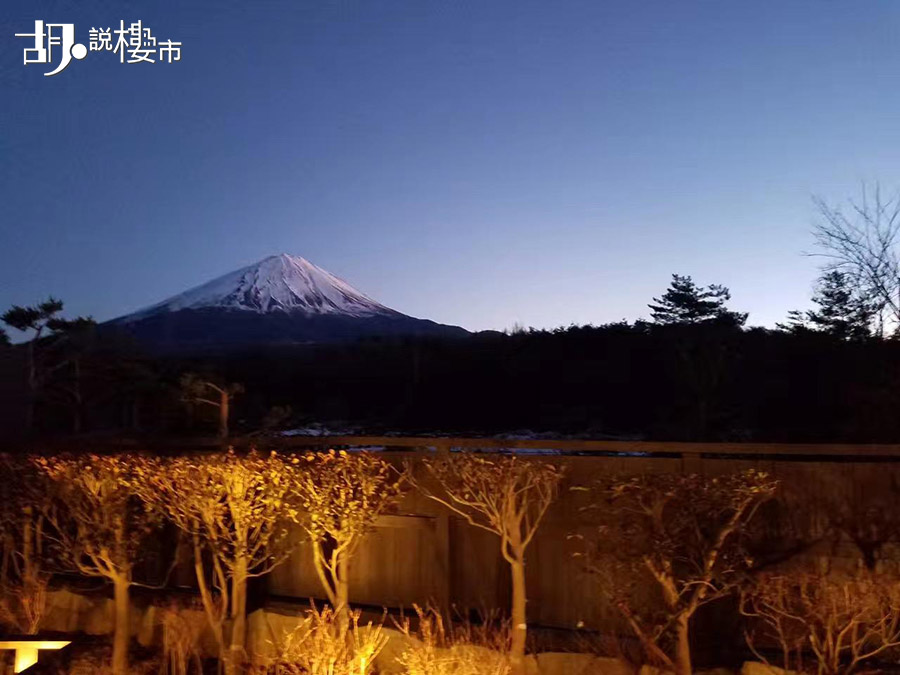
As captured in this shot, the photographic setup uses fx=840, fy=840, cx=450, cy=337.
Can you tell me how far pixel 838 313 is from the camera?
15.5m

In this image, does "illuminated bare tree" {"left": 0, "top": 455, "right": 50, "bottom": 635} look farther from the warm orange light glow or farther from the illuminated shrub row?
the warm orange light glow

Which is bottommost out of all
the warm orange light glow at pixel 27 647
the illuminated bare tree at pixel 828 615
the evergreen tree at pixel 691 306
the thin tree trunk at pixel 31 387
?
the warm orange light glow at pixel 27 647

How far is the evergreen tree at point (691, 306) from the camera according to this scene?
83.8ft

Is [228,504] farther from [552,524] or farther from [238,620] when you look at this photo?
[552,524]

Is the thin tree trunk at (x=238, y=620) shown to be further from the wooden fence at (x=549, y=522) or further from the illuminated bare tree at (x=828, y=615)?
A: the illuminated bare tree at (x=828, y=615)

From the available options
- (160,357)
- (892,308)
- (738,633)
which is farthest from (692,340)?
(738,633)

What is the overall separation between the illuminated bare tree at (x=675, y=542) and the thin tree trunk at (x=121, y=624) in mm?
4017

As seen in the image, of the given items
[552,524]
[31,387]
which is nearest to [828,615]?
[552,524]

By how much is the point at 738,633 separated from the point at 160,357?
69.1 ft

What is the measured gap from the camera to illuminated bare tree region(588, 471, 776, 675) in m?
5.23

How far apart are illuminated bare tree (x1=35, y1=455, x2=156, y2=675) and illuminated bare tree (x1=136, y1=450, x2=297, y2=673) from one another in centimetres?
25

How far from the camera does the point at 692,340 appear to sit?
22.0m

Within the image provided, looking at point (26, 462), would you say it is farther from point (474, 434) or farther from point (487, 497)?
point (474, 434)

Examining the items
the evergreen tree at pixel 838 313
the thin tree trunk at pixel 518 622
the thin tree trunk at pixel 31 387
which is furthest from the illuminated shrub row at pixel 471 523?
the thin tree trunk at pixel 31 387
